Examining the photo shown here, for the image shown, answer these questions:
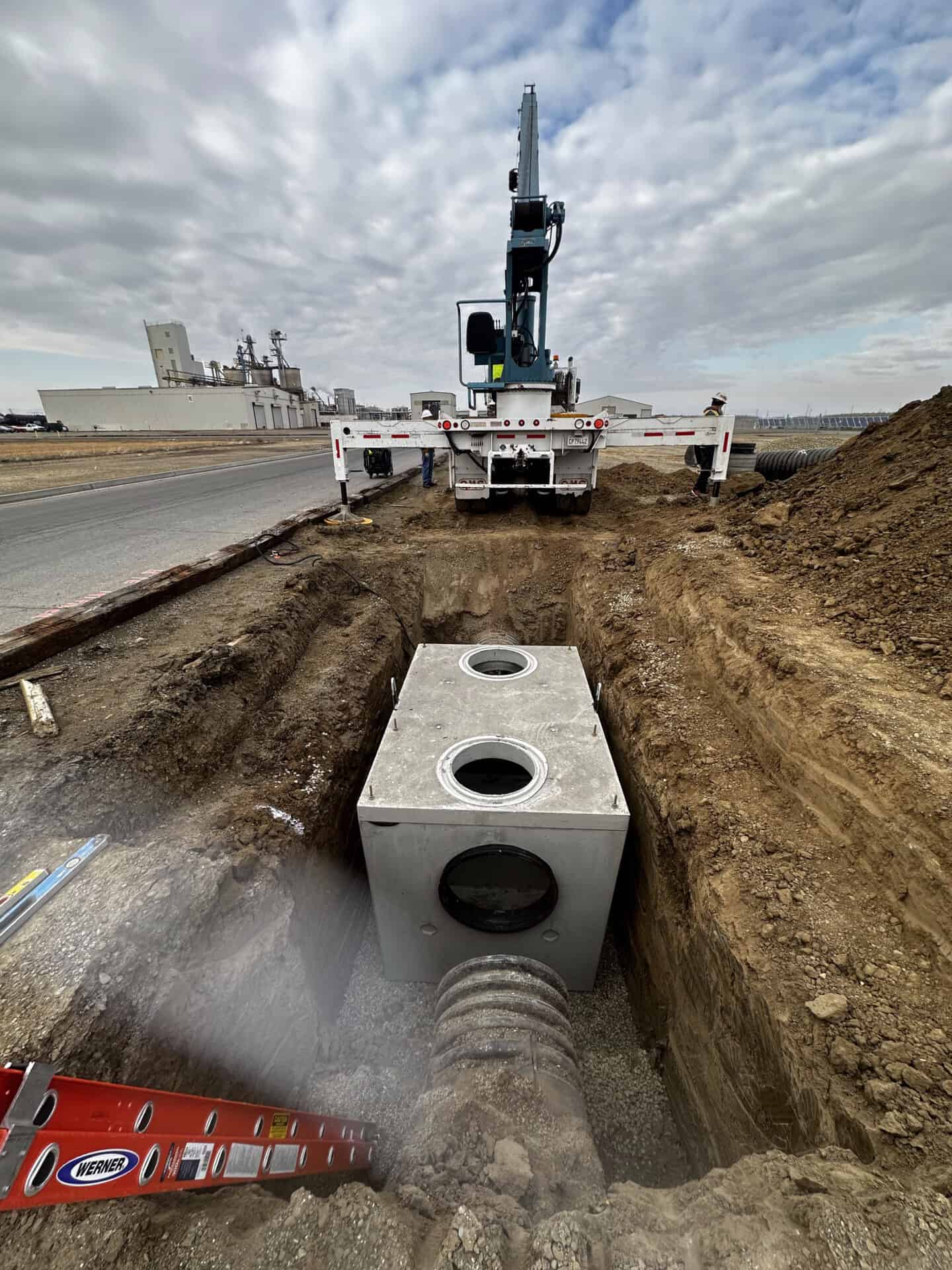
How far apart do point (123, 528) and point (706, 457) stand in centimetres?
890

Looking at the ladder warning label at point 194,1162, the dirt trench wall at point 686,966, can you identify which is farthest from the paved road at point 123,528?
the dirt trench wall at point 686,966

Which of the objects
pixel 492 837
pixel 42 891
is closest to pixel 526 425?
pixel 492 837

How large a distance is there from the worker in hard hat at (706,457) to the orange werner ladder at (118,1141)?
7938 mm

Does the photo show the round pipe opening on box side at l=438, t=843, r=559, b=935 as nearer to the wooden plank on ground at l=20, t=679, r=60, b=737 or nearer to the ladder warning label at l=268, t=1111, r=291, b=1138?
the ladder warning label at l=268, t=1111, r=291, b=1138

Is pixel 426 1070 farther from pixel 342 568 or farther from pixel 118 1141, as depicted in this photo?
pixel 342 568

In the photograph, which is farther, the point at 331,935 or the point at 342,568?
the point at 342,568

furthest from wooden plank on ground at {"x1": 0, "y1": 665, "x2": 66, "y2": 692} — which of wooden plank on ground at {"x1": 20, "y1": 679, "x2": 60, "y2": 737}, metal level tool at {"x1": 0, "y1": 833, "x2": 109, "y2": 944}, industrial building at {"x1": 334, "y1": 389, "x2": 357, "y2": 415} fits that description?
industrial building at {"x1": 334, "y1": 389, "x2": 357, "y2": 415}

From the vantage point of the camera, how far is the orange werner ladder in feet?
3.31

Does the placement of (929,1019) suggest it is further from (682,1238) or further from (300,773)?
(300,773)

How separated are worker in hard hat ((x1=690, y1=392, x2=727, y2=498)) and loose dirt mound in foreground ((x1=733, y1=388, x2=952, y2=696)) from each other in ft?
4.24

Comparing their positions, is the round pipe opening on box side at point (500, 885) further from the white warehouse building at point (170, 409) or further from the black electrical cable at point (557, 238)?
the white warehouse building at point (170, 409)

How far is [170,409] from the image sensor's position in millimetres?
47000

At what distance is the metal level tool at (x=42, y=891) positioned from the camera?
2139mm

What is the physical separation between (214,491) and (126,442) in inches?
1094
